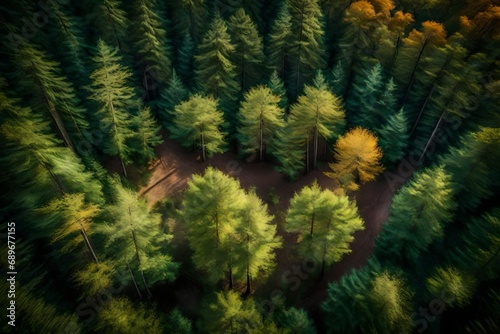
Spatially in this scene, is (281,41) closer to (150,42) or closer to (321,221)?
(150,42)

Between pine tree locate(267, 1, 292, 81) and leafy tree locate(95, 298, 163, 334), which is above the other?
pine tree locate(267, 1, 292, 81)

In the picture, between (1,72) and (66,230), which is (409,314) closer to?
(66,230)

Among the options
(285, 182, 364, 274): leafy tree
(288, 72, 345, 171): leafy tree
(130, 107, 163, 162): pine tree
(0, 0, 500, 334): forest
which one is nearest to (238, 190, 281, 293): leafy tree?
(0, 0, 500, 334): forest

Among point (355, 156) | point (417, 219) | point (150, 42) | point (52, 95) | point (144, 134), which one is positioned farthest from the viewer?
point (150, 42)

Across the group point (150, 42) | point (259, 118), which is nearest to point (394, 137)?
point (259, 118)

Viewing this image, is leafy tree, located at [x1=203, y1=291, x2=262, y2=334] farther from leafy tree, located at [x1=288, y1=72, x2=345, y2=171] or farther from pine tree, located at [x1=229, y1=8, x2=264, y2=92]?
pine tree, located at [x1=229, y1=8, x2=264, y2=92]

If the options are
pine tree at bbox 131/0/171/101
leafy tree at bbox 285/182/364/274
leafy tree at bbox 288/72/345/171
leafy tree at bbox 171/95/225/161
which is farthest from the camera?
pine tree at bbox 131/0/171/101

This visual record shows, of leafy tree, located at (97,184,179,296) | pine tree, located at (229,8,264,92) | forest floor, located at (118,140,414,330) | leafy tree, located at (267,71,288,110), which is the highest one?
pine tree, located at (229,8,264,92)
